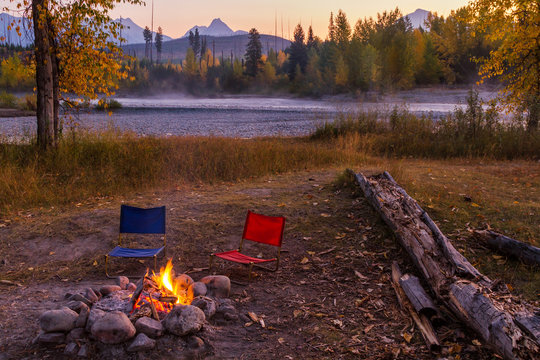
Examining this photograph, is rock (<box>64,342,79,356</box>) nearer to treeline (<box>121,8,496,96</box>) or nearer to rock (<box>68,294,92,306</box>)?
rock (<box>68,294,92,306</box>)

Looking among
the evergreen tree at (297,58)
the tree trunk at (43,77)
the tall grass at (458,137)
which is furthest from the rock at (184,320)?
the evergreen tree at (297,58)

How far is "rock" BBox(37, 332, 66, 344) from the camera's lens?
3523mm

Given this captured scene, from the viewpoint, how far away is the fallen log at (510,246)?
5219mm

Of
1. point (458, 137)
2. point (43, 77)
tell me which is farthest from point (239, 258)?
point (458, 137)

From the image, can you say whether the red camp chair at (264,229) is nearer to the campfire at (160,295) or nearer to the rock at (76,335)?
the campfire at (160,295)

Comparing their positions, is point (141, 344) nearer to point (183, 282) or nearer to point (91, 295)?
point (91, 295)

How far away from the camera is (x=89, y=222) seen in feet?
21.6

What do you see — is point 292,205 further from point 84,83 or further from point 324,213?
point 84,83

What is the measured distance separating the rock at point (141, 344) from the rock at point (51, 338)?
59 cm

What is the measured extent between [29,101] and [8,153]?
97.6 ft

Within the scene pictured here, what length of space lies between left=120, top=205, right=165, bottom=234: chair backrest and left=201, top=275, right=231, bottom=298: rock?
4.39 ft

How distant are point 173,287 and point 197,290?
0.24 metres

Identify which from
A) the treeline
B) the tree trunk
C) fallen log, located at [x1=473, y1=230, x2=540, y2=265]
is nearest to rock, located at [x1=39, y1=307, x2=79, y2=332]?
fallen log, located at [x1=473, y1=230, x2=540, y2=265]

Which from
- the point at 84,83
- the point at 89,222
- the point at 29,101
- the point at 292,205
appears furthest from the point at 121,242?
the point at 29,101
